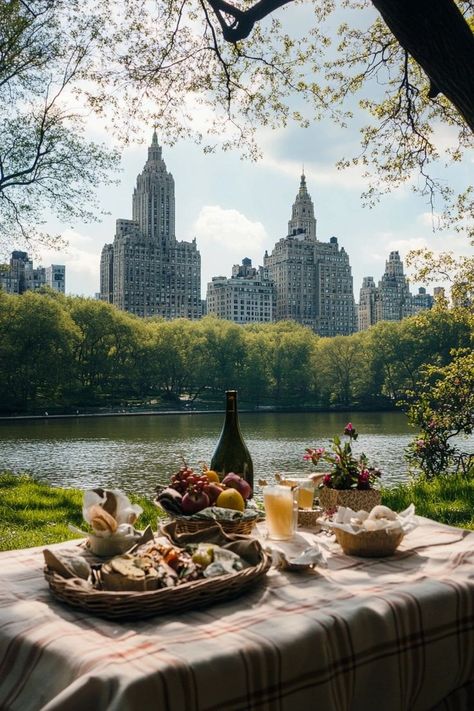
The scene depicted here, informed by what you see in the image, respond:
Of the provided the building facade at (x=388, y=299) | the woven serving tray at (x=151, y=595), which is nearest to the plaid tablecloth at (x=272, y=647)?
the woven serving tray at (x=151, y=595)

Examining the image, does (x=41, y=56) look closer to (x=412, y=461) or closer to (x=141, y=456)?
(x=412, y=461)

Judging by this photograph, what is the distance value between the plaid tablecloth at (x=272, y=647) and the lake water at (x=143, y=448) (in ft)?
47.6

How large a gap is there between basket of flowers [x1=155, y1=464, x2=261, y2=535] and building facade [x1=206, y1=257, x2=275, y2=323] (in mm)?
129376

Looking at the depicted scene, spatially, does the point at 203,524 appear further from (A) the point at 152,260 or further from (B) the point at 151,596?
(A) the point at 152,260

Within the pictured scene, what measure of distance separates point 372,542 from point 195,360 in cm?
6321

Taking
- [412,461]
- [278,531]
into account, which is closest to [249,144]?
[412,461]

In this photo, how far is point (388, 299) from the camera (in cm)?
15488

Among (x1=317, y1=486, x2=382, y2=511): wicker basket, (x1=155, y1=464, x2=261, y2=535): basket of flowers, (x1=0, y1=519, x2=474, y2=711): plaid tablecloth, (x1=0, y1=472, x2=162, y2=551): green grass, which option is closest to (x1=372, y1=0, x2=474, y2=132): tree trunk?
(x1=317, y1=486, x2=382, y2=511): wicker basket

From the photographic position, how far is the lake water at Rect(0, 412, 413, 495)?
1975cm

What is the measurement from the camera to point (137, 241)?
128 m

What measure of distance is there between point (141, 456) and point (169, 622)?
23582mm

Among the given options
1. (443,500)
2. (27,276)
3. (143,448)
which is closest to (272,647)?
(443,500)

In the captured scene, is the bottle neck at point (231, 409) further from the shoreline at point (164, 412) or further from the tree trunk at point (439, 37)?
the shoreline at point (164, 412)

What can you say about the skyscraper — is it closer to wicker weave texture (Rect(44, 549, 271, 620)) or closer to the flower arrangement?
the flower arrangement
